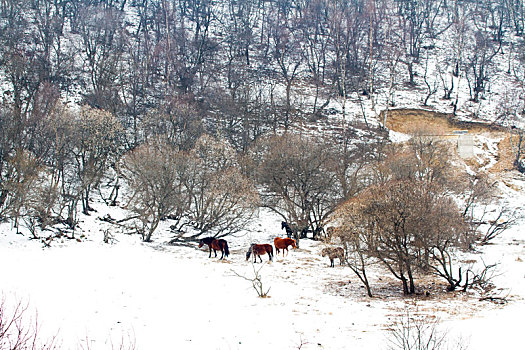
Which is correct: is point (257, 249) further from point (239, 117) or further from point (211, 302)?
point (239, 117)

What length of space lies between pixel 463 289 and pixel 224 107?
3125cm

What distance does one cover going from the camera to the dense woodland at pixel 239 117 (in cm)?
1881

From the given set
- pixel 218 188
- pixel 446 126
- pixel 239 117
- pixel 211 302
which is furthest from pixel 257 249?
pixel 446 126

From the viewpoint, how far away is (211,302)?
1099 cm

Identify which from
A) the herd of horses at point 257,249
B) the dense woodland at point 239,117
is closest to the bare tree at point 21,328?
the dense woodland at point 239,117

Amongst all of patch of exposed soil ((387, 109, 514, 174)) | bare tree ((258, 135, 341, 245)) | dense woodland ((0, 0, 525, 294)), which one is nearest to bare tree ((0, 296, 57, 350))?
dense woodland ((0, 0, 525, 294))

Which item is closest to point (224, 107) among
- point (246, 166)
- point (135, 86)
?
point (135, 86)

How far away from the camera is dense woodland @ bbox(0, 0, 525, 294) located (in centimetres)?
1881

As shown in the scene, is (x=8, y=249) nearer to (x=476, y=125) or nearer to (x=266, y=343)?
(x=266, y=343)

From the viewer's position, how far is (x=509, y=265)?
699 inches

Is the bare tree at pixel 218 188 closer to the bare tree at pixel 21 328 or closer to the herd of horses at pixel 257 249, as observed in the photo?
the herd of horses at pixel 257 249

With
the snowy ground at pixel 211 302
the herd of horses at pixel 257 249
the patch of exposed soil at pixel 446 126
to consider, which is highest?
the patch of exposed soil at pixel 446 126

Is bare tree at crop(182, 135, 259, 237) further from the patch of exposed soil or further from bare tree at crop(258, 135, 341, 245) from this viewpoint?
the patch of exposed soil

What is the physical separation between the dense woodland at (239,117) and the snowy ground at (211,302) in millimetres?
1851
